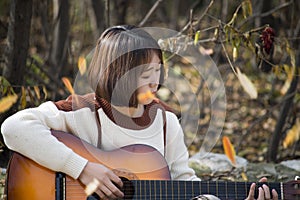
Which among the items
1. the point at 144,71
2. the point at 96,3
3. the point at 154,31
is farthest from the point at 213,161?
the point at 96,3

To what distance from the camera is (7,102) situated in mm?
3230

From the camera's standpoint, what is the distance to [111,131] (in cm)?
271

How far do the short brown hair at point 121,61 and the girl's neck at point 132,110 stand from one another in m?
0.03

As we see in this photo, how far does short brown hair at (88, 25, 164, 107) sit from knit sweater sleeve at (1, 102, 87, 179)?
27cm

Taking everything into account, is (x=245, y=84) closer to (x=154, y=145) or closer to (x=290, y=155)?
(x=290, y=155)

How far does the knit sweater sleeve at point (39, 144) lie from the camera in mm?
2506

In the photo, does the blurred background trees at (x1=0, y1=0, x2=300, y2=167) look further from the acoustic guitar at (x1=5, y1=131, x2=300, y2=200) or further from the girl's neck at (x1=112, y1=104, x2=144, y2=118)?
the acoustic guitar at (x1=5, y1=131, x2=300, y2=200)

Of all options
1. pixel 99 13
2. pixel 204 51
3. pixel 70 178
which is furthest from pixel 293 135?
pixel 70 178

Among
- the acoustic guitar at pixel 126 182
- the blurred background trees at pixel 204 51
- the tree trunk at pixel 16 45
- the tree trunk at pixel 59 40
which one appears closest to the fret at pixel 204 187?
the acoustic guitar at pixel 126 182

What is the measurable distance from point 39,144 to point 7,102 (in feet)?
2.51

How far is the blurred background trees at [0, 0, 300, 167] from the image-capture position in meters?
3.35

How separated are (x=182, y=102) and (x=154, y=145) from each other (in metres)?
3.07

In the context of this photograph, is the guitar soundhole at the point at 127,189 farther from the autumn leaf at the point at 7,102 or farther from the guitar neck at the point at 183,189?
the autumn leaf at the point at 7,102

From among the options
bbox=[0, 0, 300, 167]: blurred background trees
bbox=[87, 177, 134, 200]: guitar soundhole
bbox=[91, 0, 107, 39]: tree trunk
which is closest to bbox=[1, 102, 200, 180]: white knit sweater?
bbox=[87, 177, 134, 200]: guitar soundhole
